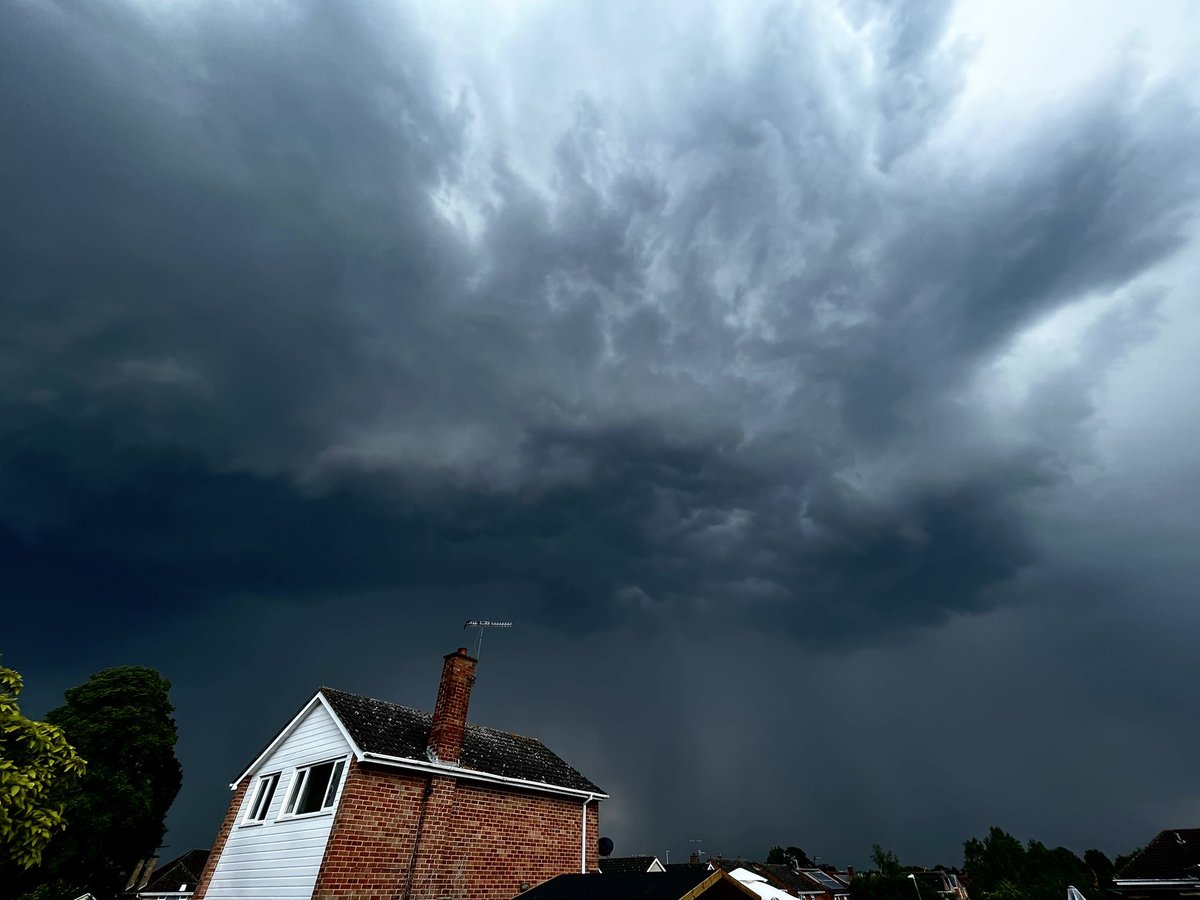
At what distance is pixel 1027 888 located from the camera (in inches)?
1556

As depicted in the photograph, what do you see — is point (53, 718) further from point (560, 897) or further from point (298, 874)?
point (560, 897)

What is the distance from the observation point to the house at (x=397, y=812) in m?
17.2

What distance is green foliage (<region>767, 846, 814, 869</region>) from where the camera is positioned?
351ft

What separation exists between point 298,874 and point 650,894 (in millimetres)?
11025

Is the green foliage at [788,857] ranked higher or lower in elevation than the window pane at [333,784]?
higher

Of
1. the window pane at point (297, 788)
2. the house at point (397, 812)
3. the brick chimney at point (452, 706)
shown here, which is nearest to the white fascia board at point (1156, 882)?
the house at point (397, 812)

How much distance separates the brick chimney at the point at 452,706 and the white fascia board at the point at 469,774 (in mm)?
516

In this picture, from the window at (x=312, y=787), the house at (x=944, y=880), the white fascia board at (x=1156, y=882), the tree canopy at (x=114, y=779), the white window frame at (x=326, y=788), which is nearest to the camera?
the white window frame at (x=326, y=788)

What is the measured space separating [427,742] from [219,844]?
32.3 feet

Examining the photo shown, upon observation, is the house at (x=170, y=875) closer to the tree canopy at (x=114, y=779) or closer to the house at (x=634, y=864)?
the tree canopy at (x=114, y=779)

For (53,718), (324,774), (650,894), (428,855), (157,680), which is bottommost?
(650,894)

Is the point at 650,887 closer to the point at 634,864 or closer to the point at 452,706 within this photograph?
the point at 452,706

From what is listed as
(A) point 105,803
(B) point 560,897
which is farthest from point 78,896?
Result: (B) point 560,897

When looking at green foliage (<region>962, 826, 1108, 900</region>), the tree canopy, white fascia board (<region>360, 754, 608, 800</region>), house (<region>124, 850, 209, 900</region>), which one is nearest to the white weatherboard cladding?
white fascia board (<region>360, 754, 608, 800</region>)
